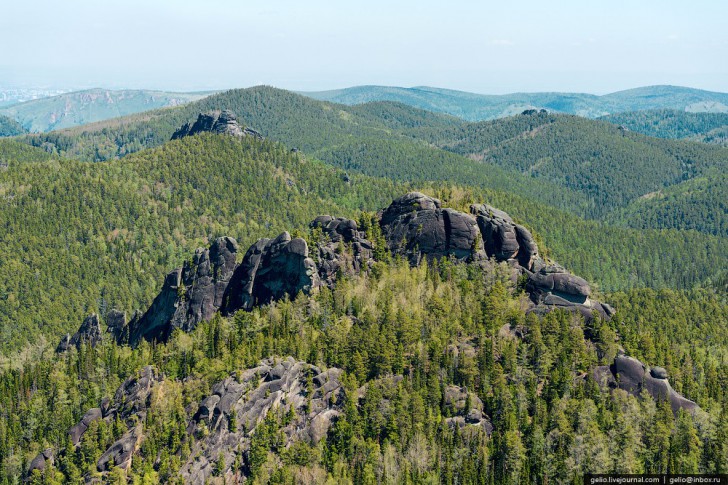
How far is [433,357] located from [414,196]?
52780 millimetres

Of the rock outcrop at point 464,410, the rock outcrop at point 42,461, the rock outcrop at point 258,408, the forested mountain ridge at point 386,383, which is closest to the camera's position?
the forested mountain ridge at point 386,383

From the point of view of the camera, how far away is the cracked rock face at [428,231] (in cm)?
15950

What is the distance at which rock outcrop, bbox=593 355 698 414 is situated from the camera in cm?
11700

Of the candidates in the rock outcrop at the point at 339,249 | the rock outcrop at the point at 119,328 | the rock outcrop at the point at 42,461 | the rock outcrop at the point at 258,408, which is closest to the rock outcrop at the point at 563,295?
the rock outcrop at the point at 339,249

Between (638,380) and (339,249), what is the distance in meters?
74.9

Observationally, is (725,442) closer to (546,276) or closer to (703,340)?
(546,276)

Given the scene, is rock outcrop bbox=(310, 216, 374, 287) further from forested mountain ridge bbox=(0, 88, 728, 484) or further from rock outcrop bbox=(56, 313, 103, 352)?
rock outcrop bbox=(56, 313, 103, 352)

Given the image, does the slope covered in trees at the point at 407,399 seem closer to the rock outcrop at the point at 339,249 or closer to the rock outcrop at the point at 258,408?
the rock outcrop at the point at 258,408

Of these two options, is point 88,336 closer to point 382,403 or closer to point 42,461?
point 42,461

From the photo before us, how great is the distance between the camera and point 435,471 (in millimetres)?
109000

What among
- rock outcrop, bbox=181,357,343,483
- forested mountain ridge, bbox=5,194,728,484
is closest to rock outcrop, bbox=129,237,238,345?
forested mountain ridge, bbox=5,194,728,484

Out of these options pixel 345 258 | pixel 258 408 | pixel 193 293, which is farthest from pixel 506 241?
pixel 193 293

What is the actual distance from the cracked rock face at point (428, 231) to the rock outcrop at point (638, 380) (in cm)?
4726

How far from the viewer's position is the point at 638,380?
120 m
